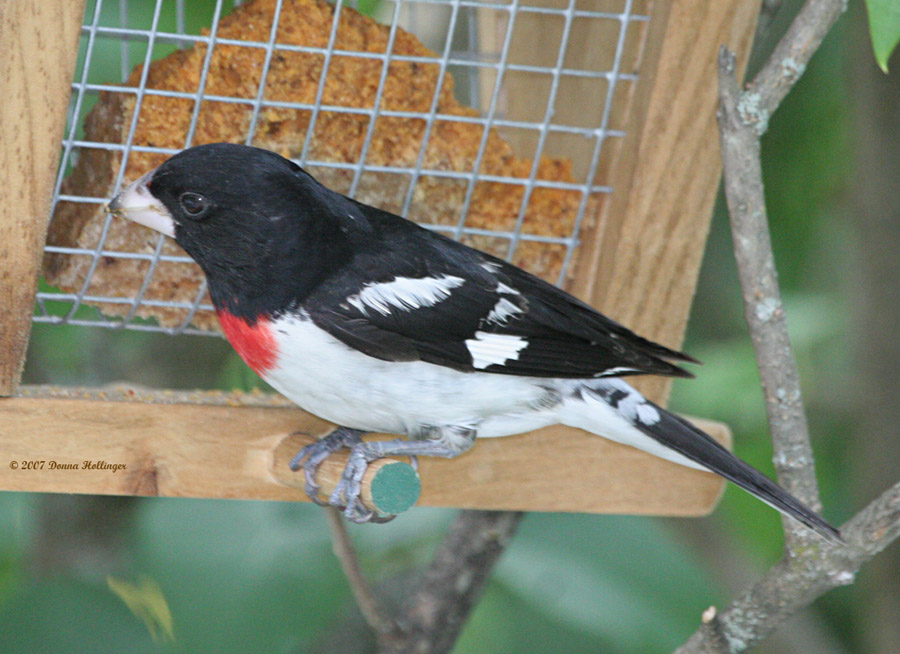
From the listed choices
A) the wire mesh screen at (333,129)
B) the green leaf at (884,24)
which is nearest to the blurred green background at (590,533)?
the wire mesh screen at (333,129)

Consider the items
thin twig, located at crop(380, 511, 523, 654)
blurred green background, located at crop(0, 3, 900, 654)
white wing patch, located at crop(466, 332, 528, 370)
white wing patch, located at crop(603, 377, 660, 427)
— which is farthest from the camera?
blurred green background, located at crop(0, 3, 900, 654)

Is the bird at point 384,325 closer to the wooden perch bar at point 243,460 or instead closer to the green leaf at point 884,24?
the wooden perch bar at point 243,460

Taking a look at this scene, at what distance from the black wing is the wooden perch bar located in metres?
0.28

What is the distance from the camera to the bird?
1675 millimetres

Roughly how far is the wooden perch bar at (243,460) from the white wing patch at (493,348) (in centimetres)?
32

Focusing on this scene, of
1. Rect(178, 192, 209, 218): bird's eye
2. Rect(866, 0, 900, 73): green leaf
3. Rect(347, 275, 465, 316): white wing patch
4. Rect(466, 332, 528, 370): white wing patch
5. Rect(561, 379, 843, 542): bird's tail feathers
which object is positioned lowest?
Rect(561, 379, 843, 542): bird's tail feathers

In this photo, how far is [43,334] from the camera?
9.43ft

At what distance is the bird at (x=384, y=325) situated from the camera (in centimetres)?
167

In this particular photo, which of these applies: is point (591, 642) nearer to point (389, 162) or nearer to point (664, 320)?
point (664, 320)

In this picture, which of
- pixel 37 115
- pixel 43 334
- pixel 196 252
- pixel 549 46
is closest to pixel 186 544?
pixel 43 334

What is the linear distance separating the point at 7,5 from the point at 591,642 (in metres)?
2.15


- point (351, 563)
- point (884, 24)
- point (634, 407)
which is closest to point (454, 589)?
point (351, 563)

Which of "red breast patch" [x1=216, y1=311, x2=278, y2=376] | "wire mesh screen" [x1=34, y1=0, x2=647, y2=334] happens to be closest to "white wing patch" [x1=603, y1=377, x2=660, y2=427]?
"wire mesh screen" [x1=34, y1=0, x2=647, y2=334]
